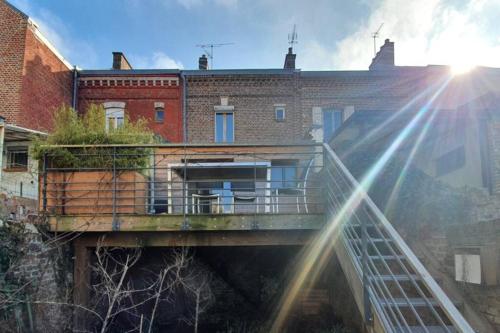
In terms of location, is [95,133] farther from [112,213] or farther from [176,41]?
[176,41]

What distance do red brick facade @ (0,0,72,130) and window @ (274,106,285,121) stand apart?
785cm

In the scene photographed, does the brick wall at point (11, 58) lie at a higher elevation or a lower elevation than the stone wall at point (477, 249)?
higher

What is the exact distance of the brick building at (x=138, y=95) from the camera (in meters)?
12.3

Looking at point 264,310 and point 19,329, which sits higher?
point 19,329

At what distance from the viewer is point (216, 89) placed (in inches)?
487

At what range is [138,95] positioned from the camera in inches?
492

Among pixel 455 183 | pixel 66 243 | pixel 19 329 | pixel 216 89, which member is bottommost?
pixel 19 329

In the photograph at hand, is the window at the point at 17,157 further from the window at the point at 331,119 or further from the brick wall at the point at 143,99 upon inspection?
the window at the point at 331,119

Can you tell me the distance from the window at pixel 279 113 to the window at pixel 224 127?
1.67m

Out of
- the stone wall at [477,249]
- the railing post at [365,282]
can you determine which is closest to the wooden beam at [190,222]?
the stone wall at [477,249]

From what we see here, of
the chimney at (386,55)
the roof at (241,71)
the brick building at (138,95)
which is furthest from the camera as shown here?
the chimney at (386,55)

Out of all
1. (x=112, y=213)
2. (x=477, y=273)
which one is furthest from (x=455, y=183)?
(x=112, y=213)

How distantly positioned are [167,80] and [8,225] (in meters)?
8.98

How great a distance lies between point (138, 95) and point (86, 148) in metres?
7.89
